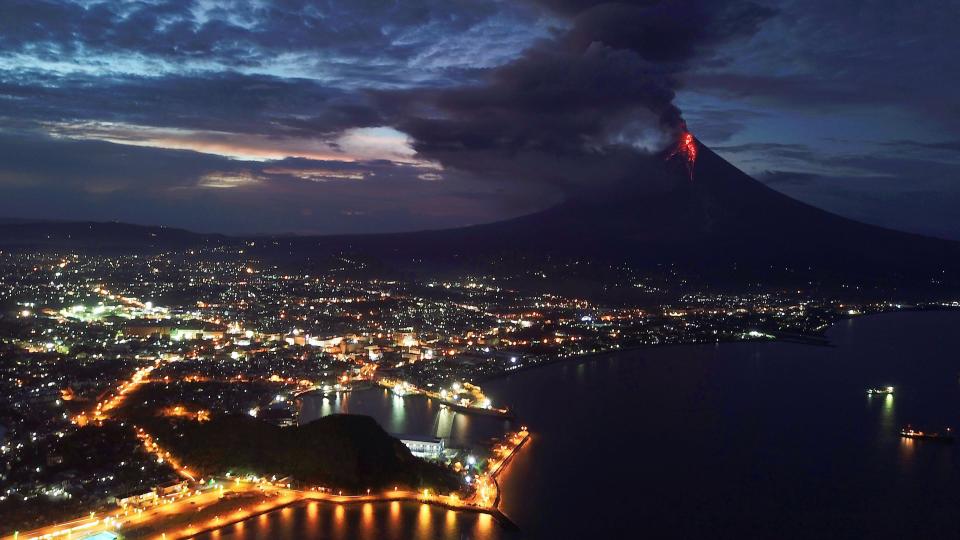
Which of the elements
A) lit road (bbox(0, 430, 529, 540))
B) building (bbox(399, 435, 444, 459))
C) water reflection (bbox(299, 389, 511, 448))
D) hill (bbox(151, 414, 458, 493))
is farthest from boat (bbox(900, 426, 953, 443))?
hill (bbox(151, 414, 458, 493))

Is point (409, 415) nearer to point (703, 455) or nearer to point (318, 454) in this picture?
point (318, 454)

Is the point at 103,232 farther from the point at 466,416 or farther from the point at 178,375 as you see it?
the point at 466,416

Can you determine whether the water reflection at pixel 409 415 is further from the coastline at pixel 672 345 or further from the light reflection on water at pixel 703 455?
the coastline at pixel 672 345

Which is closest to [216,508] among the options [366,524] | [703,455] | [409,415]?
[366,524]

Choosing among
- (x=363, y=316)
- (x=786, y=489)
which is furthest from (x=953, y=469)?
(x=363, y=316)

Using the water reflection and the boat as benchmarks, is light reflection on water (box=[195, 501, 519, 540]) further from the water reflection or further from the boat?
the boat

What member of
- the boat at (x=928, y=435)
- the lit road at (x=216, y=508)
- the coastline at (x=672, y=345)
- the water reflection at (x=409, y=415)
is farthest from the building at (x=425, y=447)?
the boat at (x=928, y=435)
